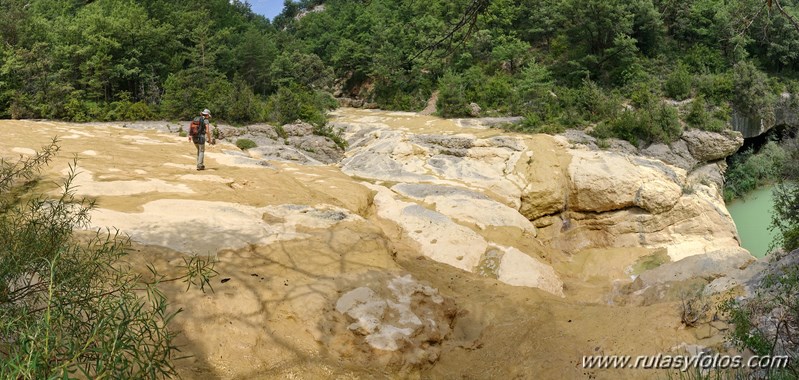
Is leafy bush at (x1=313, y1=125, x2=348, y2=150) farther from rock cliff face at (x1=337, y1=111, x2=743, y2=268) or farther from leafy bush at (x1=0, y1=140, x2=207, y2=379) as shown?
leafy bush at (x1=0, y1=140, x2=207, y2=379)

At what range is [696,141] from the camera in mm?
15938

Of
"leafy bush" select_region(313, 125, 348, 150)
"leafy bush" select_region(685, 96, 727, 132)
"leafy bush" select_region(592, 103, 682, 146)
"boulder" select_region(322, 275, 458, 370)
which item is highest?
"leafy bush" select_region(685, 96, 727, 132)

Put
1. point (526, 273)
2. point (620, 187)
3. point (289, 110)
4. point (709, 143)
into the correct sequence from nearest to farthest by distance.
Result: point (526, 273), point (620, 187), point (709, 143), point (289, 110)

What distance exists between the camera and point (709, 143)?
631 inches

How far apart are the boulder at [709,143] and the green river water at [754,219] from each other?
6.07 ft

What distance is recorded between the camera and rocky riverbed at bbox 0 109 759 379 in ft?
14.0

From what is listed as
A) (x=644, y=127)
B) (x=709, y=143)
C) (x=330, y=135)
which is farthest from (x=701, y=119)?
(x=330, y=135)

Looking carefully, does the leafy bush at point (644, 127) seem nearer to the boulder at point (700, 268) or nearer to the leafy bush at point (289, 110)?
the boulder at point (700, 268)

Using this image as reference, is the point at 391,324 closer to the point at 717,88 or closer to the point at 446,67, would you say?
the point at 717,88

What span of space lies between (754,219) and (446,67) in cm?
1709

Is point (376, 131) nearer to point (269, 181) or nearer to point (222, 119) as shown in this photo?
point (222, 119)

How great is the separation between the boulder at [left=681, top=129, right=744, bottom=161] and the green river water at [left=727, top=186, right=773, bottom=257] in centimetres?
185

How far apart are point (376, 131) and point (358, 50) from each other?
630 inches

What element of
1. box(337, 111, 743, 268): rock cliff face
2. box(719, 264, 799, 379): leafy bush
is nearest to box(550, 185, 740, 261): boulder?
box(337, 111, 743, 268): rock cliff face
